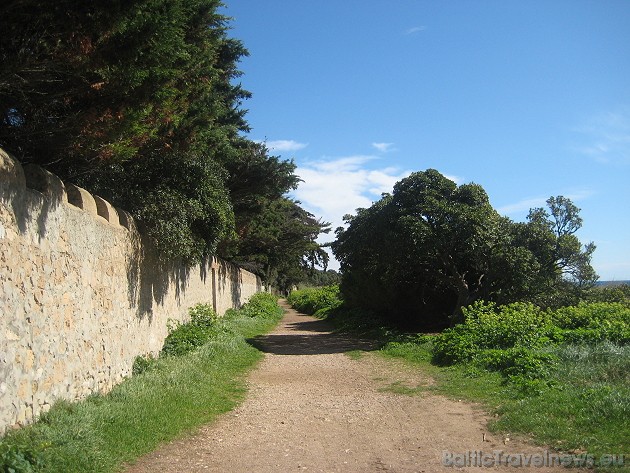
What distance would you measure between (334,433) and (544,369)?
153 inches

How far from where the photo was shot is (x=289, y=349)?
1506 cm

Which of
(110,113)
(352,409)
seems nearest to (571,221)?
(352,409)

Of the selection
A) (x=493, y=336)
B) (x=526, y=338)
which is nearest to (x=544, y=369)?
(x=526, y=338)

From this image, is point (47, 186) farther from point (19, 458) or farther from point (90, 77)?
point (19, 458)

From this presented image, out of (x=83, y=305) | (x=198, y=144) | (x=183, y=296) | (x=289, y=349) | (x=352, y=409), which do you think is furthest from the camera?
(x=289, y=349)

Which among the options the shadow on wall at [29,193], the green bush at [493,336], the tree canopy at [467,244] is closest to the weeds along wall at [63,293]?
the shadow on wall at [29,193]

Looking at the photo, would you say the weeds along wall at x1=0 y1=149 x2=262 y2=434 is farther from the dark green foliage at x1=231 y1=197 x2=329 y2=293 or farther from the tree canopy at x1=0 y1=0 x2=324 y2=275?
the dark green foliage at x1=231 y1=197 x2=329 y2=293

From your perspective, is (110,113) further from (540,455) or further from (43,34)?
(540,455)

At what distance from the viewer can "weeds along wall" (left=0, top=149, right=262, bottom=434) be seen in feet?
16.0

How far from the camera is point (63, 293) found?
610 centimetres

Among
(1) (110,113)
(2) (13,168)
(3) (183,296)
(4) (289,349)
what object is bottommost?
(4) (289,349)

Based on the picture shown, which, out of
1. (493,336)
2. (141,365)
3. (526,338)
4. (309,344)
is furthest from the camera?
(309,344)

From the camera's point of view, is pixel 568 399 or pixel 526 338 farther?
pixel 526 338

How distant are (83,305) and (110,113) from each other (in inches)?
97.0
